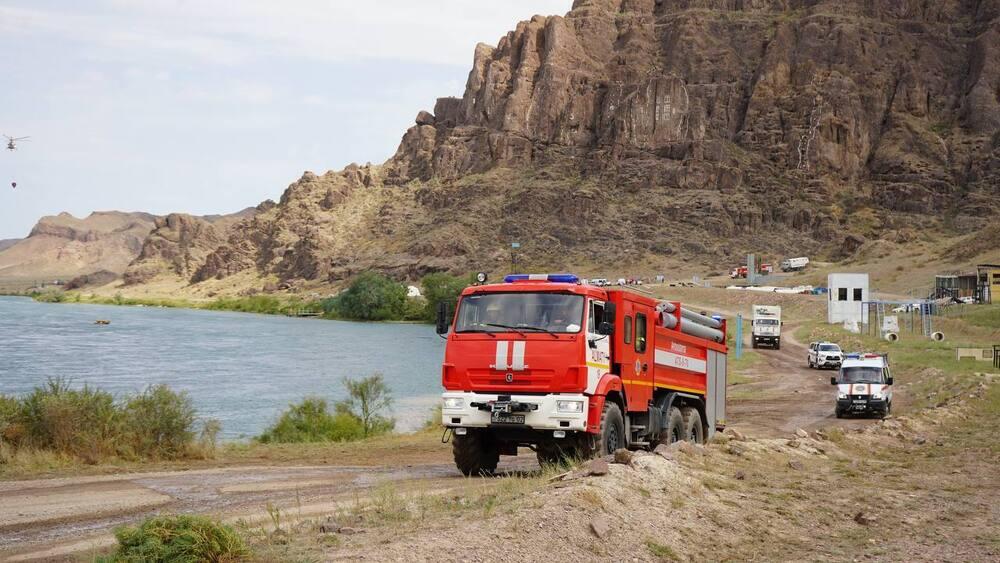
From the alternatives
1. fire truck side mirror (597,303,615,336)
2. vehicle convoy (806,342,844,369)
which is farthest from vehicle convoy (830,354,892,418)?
vehicle convoy (806,342,844,369)

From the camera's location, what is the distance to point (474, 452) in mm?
15352

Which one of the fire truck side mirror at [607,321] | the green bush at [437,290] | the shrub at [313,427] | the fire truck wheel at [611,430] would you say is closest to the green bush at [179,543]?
the fire truck wheel at [611,430]

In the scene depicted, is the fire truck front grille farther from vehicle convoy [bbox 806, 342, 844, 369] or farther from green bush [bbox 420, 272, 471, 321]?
green bush [bbox 420, 272, 471, 321]

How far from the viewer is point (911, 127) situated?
190000 mm

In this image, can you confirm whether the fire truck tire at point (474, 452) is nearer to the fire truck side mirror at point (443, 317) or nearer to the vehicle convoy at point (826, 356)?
the fire truck side mirror at point (443, 317)

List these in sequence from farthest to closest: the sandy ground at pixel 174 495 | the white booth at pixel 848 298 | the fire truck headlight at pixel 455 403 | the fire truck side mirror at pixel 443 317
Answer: the white booth at pixel 848 298
the fire truck side mirror at pixel 443 317
the fire truck headlight at pixel 455 403
the sandy ground at pixel 174 495

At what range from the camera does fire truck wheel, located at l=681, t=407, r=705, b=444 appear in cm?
1831

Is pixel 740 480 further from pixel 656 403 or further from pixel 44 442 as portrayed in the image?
pixel 44 442

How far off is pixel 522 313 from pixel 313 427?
1609 cm

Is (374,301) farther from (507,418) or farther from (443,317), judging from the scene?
(507,418)

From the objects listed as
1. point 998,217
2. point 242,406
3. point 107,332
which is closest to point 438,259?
point 107,332

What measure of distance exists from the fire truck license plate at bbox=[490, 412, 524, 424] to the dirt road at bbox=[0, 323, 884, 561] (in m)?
1.00

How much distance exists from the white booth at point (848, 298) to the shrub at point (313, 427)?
55089mm

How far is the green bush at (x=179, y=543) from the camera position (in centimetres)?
805
